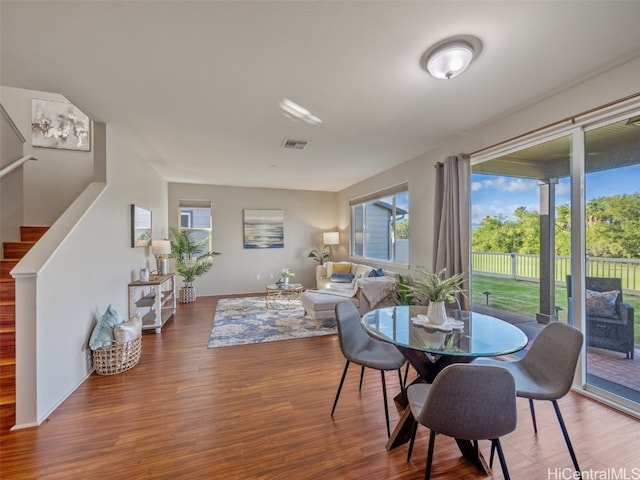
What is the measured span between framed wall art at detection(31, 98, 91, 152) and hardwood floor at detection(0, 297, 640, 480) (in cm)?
317

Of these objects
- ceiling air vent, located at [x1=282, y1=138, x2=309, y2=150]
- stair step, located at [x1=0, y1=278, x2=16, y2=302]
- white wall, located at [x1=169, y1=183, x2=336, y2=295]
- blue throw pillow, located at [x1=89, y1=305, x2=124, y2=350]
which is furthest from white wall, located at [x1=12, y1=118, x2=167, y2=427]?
white wall, located at [x1=169, y1=183, x2=336, y2=295]

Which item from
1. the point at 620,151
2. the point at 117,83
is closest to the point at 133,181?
the point at 117,83

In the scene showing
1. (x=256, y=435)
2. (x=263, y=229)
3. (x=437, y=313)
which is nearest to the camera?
(x=256, y=435)

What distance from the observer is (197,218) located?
633 centimetres

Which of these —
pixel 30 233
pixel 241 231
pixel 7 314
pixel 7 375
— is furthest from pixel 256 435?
pixel 241 231

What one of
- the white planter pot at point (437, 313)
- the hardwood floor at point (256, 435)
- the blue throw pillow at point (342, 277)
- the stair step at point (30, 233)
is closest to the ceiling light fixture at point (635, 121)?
the white planter pot at point (437, 313)

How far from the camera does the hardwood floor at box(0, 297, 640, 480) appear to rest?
5.02 ft

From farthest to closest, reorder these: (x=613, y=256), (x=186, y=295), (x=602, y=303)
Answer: (x=186, y=295), (x=602, y=303), (x=613, y=256)

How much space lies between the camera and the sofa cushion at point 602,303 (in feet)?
7.18

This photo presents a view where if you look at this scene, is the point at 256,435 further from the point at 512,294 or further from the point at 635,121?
the point at 635,121

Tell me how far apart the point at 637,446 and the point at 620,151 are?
2.05 m

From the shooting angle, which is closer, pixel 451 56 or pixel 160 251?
pixel 451 56

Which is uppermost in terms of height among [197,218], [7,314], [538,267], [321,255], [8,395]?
[197,218]

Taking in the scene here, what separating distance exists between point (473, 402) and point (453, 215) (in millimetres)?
2664
